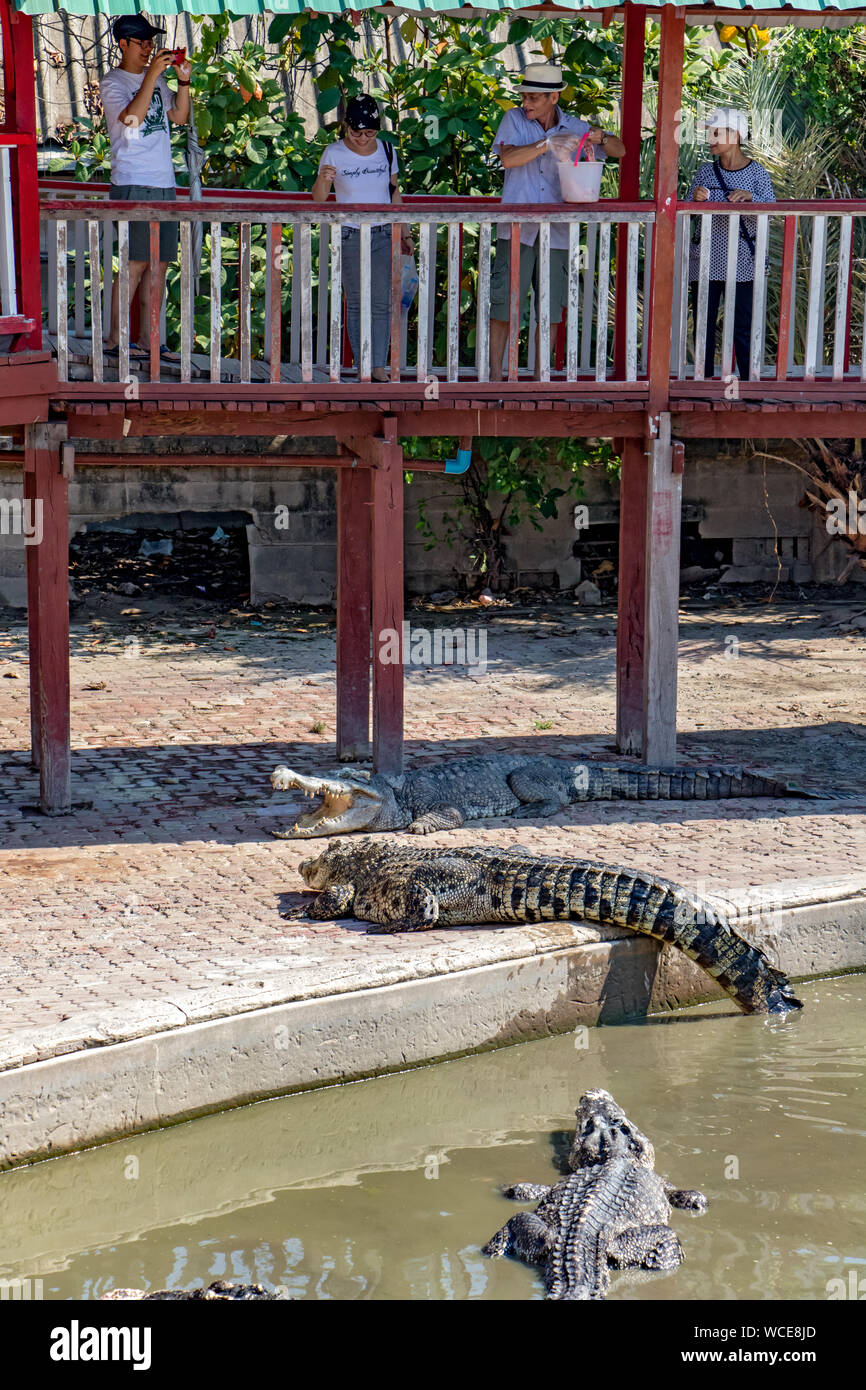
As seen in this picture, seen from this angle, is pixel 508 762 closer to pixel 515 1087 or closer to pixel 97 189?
pixel 515 1087

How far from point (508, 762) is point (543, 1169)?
4.14 m

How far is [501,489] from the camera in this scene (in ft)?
53.8

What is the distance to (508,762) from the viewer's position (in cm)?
1012

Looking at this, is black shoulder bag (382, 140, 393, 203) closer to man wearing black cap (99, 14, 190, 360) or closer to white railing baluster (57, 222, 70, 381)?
man wearing black cap (99, 14, 190, 360)

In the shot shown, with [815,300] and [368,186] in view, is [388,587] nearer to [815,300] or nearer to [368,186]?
[368,186]

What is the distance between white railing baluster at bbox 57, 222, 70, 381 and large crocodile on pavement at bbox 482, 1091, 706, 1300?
556 cm

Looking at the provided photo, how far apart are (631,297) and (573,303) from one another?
0.43 metres

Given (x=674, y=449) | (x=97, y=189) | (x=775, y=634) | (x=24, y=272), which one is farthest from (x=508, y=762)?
(x=775, y=634)

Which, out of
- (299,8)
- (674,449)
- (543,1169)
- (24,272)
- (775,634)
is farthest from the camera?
(775,634)

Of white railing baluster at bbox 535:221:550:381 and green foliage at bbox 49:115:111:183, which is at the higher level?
green foliage at bbox 49:115:111:183

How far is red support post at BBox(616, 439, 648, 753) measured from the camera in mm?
10914

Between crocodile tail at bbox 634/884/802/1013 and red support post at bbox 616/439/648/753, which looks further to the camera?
red support post at bbox 616/439/648/753

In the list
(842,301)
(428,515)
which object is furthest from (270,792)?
(428,515)

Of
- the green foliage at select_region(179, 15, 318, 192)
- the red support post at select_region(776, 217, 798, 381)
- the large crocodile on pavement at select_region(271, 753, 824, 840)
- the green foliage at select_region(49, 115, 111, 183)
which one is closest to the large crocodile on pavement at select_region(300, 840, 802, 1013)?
the large crocodile on pavement at select_region(271, 753, 824, 840)
